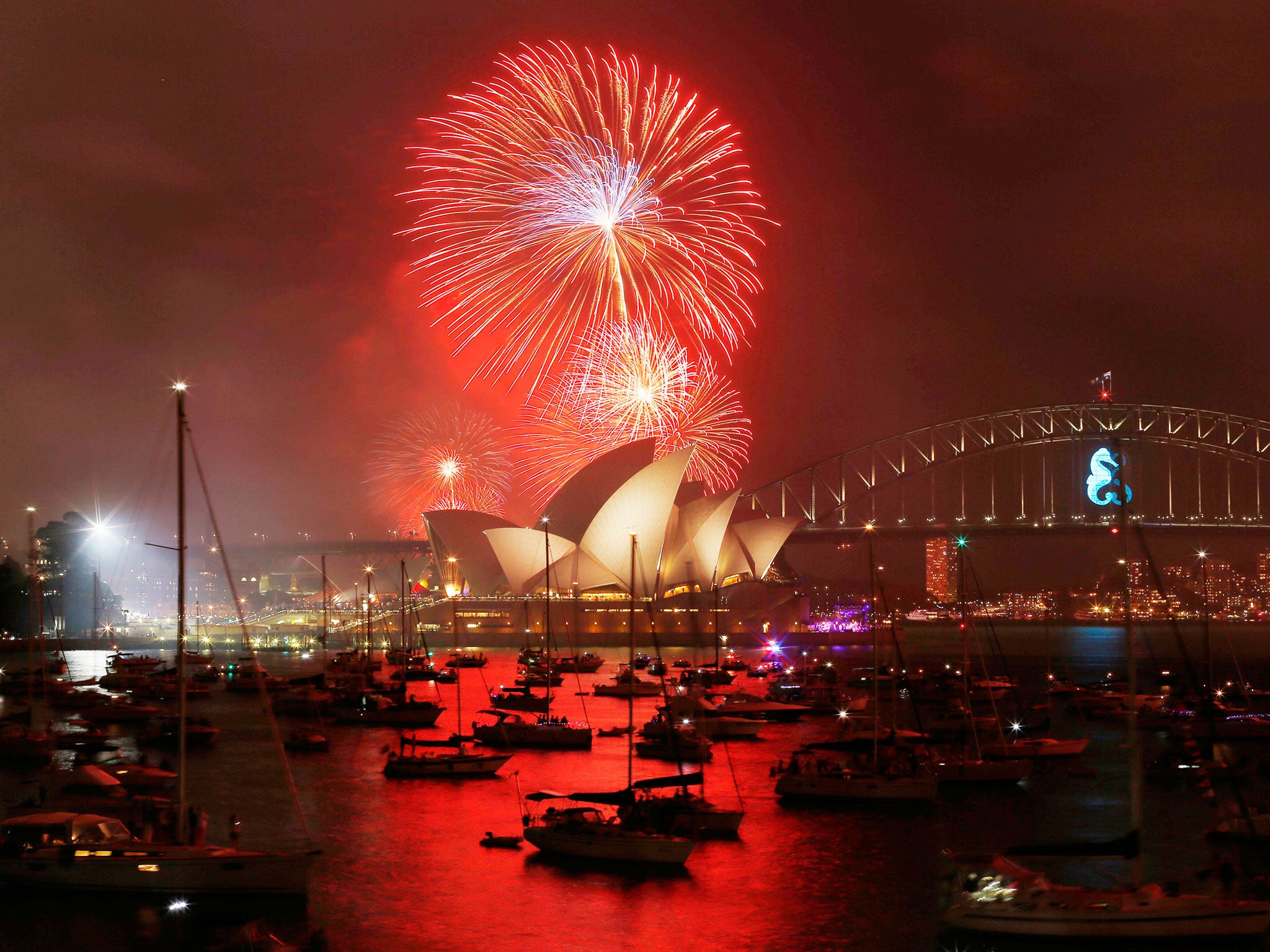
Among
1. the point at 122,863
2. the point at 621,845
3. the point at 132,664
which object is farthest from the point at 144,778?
the point at 132,664

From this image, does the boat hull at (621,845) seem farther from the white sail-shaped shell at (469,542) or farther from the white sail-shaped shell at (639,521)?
the white sail-shaped shell at (469,542)

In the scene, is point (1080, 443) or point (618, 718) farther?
point (1080, 443)

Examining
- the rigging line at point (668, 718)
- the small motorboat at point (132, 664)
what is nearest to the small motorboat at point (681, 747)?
the rigging line at point (668, 718)

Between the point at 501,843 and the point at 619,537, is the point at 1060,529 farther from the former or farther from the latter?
the point at 501,843

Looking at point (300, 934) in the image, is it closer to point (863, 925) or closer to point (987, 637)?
point (863, 925)

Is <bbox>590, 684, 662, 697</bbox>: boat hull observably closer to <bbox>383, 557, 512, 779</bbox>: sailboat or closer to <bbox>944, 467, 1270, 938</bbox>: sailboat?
<bbox>383, 557, 512, 779</bbox>: sailboat

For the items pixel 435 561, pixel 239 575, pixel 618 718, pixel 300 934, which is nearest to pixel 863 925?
pixel 300 934

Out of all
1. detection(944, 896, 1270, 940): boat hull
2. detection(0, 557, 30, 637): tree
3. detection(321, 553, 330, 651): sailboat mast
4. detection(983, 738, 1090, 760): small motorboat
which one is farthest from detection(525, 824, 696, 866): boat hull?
detection(0, 557, 30, 637): tree
